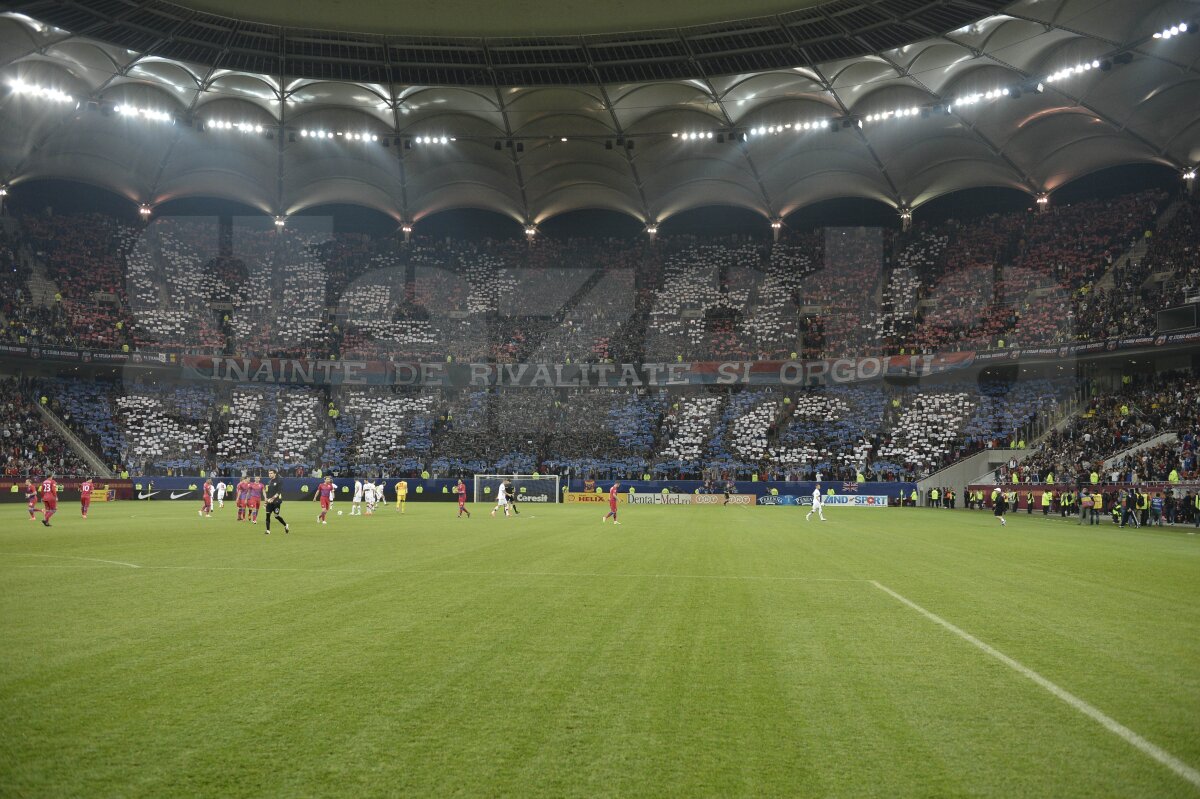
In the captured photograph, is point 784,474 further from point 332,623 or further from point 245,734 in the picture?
point 245,734

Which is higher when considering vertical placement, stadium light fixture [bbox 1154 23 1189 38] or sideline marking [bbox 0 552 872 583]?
stadium light fixture [bbox 1154 23 1189 38]

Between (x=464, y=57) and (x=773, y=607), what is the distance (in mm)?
46781

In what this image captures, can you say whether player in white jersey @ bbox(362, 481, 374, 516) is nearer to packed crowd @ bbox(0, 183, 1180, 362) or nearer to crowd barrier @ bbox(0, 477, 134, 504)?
crowd barrier @ bbox(0, 477, 134, 504)

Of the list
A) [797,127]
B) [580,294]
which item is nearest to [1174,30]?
[797,127]

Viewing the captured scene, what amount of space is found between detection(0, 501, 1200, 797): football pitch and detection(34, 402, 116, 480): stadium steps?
42054mm

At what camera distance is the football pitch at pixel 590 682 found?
498cm


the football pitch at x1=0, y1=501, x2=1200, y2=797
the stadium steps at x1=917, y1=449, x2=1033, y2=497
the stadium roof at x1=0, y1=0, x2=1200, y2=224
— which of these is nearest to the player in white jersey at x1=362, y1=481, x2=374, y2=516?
the football pitch at x1=0, y1=501, x2=1200, y2=797

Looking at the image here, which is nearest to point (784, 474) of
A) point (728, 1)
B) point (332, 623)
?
point (728, 1)

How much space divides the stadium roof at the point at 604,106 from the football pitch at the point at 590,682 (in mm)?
38900

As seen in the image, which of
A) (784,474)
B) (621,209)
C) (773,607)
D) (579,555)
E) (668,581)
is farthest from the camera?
(621,209)

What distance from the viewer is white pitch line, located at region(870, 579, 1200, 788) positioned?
519 cm

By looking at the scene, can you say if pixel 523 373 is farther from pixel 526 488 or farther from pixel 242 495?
pixel 242 495

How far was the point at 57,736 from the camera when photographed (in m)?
5.49

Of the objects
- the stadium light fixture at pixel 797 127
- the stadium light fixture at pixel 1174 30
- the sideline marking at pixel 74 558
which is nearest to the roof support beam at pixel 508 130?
the stadium light fixture at pixel 797 127
